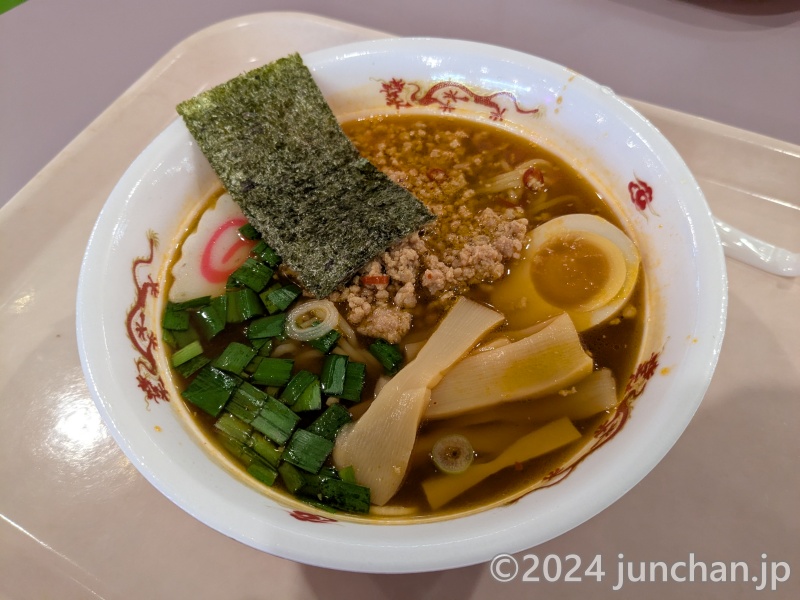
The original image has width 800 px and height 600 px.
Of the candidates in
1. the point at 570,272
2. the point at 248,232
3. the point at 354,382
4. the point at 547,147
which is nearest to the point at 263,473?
the point at 354,382

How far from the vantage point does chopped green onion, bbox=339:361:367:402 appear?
120cm

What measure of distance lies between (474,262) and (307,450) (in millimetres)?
625

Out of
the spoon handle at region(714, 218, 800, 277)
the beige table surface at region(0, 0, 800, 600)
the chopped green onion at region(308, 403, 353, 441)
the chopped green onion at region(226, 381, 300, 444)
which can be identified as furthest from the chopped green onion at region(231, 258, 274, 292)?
the spoon handle at region(714, 218, 800, 277)

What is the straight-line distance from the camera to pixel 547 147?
1564 millimetres

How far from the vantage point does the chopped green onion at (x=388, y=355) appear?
1238mm

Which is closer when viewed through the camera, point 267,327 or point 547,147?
point 267,327

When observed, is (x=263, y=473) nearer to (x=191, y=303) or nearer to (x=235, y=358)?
(x=235, y=358)

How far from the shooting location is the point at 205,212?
146 centimetres

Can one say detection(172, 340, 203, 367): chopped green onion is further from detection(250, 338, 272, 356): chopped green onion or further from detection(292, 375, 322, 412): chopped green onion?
detection(292, 375, 322, 412): chopped green onion

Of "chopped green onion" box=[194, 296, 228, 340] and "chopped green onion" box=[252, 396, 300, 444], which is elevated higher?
"chopped green onion" box=[194, 296, 228, 340]

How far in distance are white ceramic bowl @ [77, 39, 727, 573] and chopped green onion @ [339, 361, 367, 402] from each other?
11.1 inches

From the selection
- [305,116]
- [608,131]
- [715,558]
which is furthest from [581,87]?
[715,558]

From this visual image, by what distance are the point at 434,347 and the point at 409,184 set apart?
0.57 meters

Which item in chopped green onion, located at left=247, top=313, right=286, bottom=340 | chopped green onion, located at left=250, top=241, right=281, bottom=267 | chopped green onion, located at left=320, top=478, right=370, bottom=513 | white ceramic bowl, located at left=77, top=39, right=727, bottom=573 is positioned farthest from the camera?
chopped green onion, located at left=250, top=241, right=281, bottom=267
